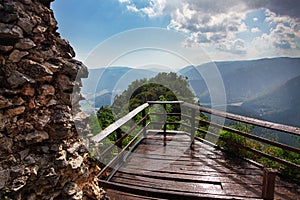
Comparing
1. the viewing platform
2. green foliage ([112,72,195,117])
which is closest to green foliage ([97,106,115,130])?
green foliage ([112,72,195,117])

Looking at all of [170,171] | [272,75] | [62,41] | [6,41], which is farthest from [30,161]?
[272,75]

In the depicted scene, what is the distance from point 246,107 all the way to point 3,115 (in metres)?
15.5

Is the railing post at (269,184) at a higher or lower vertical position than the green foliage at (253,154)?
higher

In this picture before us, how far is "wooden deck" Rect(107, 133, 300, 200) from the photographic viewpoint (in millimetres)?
2525

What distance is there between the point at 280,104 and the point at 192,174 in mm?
13295

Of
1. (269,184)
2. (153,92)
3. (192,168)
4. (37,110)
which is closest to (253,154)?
(192,168)

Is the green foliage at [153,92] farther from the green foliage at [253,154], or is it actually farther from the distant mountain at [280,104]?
the distant mountain at [280,104]

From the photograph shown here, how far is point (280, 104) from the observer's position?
1349 centimetres

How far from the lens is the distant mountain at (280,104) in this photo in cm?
1167

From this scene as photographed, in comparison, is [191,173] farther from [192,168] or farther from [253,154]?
[253,154]

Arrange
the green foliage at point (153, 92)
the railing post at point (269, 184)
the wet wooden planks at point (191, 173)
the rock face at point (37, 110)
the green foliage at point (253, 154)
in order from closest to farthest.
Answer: the railing post at point (269, 184)
the rock face at point (37, 110)
the wet wooden planks at point (191, 173)
the green foliage at point (253, 154)
the green foliage at point (153, 92)

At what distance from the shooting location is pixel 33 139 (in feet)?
→ 5.24

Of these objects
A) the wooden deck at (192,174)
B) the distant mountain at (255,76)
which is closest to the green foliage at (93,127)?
the wooden deck at (192,174)

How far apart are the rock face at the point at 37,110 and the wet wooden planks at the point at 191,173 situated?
Result: 107 centimetres
